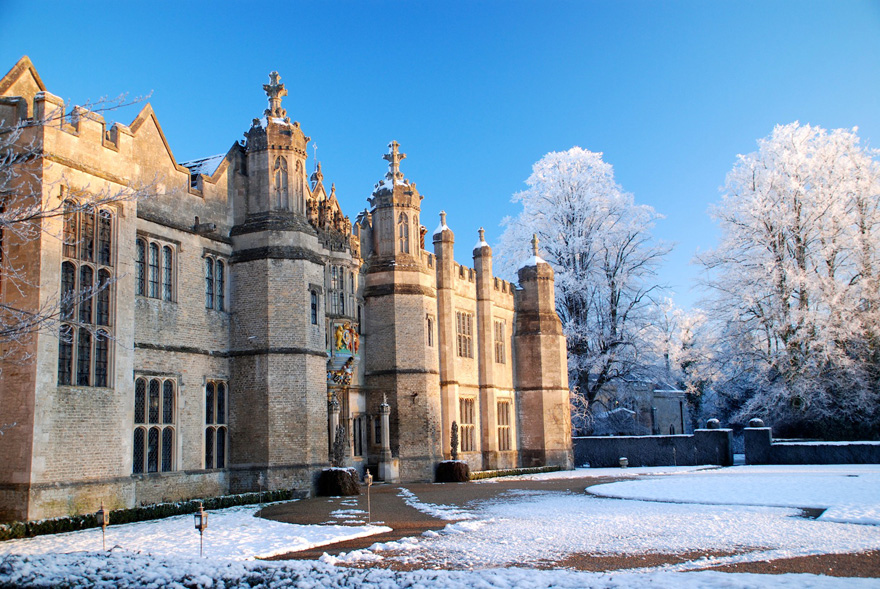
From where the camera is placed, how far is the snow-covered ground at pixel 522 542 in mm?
8156

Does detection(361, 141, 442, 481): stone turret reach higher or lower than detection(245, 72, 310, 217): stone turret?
lower

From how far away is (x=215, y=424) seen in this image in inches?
779

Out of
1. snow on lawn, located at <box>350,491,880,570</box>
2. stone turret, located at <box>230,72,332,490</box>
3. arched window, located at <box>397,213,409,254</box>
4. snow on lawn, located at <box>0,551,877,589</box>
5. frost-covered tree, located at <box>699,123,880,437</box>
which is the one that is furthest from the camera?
frost-covered tree, located at <box>699,123,880,437</box>

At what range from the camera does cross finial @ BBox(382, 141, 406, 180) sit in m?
27.7

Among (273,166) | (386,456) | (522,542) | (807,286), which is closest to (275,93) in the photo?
(273,166)

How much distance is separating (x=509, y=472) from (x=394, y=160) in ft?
40.0

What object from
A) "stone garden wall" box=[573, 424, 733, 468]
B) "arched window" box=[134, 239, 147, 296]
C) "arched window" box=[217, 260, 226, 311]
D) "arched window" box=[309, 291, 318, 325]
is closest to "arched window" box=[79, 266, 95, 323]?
"arched window" box=[134, 239, 147, 296]

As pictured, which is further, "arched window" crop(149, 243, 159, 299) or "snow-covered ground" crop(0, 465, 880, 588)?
"arched window" crop(149, 243, 159, 299)

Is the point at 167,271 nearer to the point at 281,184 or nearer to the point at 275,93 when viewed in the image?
the point at 281,184

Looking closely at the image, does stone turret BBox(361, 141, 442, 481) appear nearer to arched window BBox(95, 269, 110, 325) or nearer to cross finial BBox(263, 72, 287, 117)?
cross finial BBox(263, 72, 287, 117)

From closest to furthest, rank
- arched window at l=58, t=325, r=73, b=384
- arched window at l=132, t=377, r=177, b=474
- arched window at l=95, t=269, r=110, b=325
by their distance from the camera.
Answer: arched window at l=58, t=325, r=73, b=384 → arched window at l=95, t=269, r=110, b=325 → arched window at l=132, t=377, r=177, b=474

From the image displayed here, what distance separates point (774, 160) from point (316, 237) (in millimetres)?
23080

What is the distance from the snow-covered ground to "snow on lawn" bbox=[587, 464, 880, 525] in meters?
0.05

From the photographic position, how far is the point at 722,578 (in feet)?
26.9
